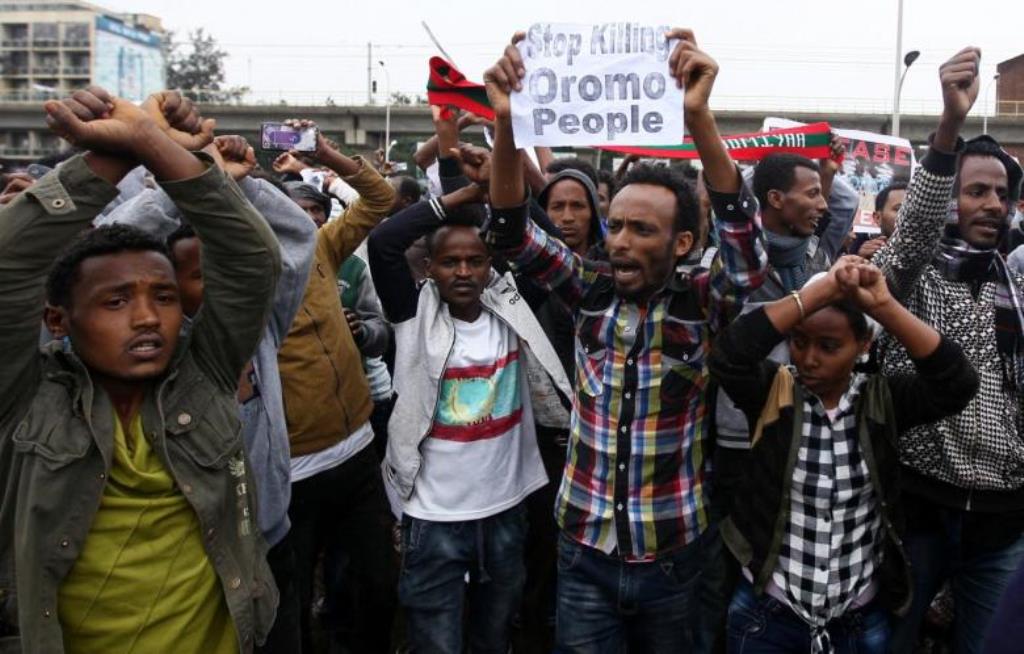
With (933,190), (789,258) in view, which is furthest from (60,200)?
(789,258)

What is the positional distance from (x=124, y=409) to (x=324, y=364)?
4.06ft

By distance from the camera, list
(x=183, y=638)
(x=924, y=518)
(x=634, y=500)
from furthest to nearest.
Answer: (x=924, y=518) < (x=634, y=500) < (x=183, y=638)

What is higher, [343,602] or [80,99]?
[80,99]

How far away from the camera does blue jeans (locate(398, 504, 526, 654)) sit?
126 inches

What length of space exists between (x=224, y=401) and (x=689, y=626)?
5.22 feet

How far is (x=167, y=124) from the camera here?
2.32 m

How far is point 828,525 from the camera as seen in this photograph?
2705 millimetres

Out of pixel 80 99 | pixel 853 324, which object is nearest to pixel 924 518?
pixel 853 324

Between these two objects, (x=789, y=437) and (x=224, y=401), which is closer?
(x=224, y=401)

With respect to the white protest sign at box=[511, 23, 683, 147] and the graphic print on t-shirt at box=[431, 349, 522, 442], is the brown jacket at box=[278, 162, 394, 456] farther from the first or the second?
the white protest sign at box=[511, 23, 683, 147]

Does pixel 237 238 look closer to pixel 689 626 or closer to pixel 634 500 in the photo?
pixel 634 500

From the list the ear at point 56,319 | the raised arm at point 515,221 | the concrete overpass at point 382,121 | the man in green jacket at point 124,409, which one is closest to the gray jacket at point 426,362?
the raised arm at point 515,221

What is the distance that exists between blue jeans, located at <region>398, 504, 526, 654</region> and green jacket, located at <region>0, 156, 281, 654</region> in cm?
80

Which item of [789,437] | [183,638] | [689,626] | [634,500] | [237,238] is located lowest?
[689,626]
